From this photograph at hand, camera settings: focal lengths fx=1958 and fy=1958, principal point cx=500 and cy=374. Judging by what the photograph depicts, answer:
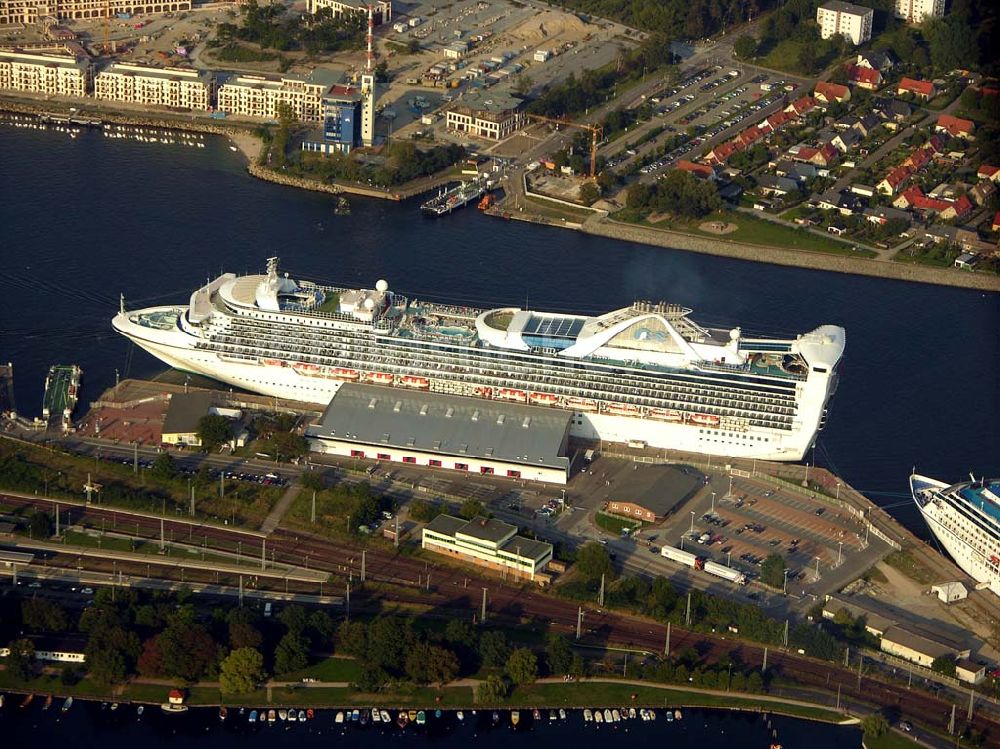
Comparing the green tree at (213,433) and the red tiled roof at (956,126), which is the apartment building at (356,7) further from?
the green tree at (213,433)

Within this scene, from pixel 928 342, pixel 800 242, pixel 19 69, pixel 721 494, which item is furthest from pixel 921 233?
pixel 19 69

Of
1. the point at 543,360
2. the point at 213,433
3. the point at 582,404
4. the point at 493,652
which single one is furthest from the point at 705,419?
the point at 213,433

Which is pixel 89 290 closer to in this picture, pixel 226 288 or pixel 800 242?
pixel 226 288

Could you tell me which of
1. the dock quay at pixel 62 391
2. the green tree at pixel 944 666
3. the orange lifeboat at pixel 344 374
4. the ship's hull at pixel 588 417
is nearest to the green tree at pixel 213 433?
the ship's hull at pixel 588 417

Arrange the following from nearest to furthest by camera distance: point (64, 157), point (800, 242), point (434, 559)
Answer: point (434, 559), point (800, 242), point (64, 157)

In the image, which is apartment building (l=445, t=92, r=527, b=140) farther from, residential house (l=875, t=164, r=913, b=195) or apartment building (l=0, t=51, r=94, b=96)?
apartment building (l=0, t=51, r=94, b=96)

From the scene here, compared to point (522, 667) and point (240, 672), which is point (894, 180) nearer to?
point (522, 667)

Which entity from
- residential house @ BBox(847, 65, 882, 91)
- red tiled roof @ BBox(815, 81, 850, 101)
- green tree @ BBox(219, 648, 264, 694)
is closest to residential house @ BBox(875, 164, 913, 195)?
red tiled roof @ BBox(815, 81, 850, 101)
